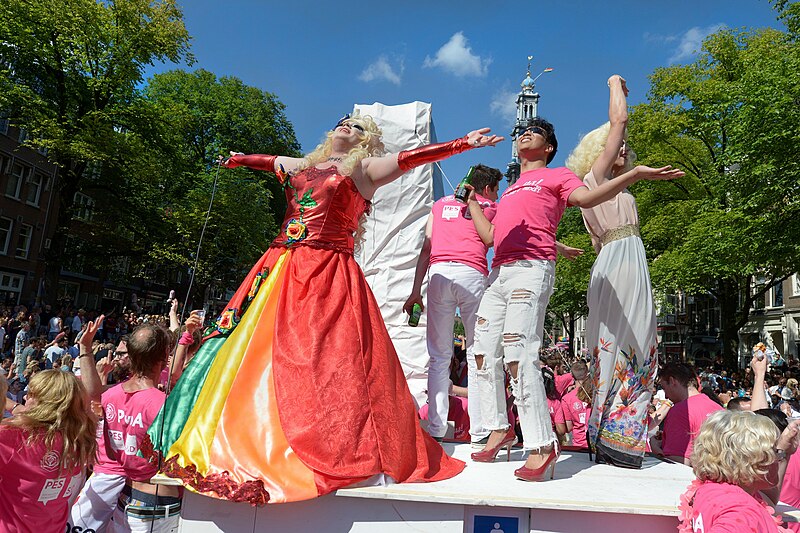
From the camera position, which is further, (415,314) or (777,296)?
(777,296)

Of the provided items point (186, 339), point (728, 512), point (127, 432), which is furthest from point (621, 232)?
point (127, 432)

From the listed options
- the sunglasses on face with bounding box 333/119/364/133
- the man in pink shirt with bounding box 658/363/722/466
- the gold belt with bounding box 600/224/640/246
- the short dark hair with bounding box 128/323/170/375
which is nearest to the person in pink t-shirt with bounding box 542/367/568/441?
the man in pink shirt with bounding box 658/363/722/466

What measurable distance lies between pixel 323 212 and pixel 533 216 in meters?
1.23

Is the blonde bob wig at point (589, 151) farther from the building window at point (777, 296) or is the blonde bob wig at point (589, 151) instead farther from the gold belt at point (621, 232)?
the building window at point (777, 296)

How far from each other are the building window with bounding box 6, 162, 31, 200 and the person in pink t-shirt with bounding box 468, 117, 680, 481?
28.7 m

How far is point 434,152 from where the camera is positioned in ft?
Result: 10.6

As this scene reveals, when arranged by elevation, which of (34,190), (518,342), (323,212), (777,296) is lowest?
(518,342)

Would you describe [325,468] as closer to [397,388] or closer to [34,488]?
[397,388]

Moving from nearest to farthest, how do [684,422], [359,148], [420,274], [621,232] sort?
[359,148], [621,232], [684,422], [420,274]

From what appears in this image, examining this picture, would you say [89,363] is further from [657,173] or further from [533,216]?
[657,173]

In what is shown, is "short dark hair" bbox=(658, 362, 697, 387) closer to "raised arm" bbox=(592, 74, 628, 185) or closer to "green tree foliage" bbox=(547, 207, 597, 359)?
"raised arm" bbox=(592, 74, 628, 185)

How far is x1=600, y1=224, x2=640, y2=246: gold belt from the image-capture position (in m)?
3.71

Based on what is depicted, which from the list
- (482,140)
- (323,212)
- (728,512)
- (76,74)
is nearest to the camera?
(728,512)

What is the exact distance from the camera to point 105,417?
3145 millimetres
